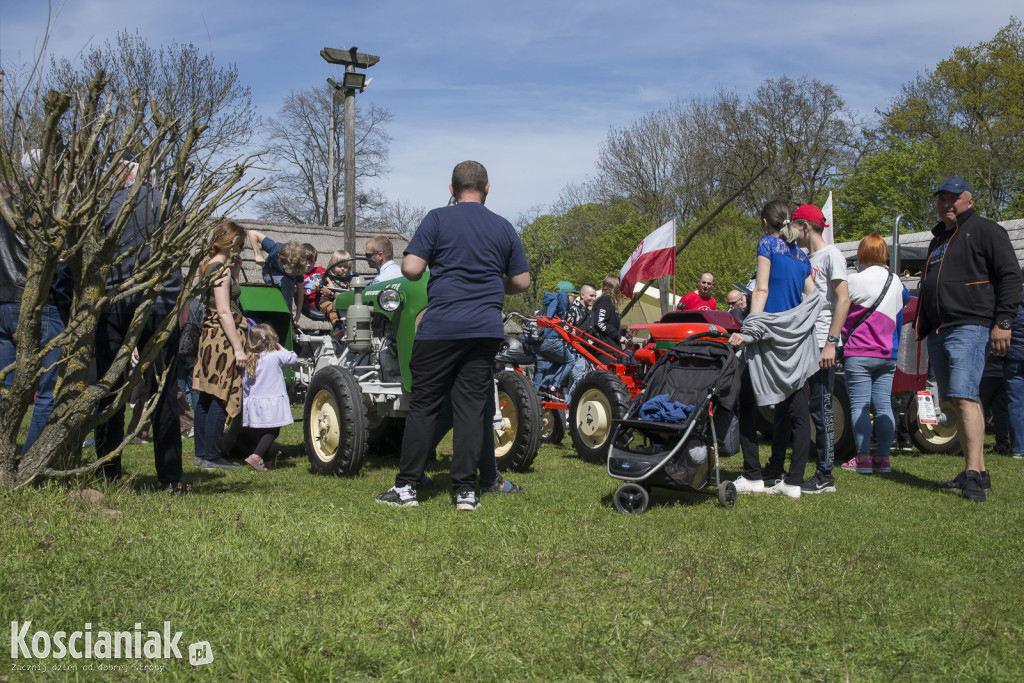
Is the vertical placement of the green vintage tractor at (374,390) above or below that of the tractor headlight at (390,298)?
below

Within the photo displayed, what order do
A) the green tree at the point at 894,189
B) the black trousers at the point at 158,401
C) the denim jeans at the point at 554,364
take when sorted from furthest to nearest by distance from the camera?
the green tree at the point at 894,189, the denim jeans at the point at 554,364, the black trousers at the point at 158,401

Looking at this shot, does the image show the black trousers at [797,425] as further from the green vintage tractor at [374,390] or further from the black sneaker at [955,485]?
the green vintage tractor at [374,390]

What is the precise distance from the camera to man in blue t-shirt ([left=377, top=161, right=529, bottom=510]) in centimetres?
495

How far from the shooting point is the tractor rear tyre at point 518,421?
6.58 m

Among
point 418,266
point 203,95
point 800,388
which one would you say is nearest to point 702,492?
point 800,388

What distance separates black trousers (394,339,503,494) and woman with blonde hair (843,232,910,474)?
11.3ft

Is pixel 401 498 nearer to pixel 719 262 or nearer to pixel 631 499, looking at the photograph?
pixel 631 499

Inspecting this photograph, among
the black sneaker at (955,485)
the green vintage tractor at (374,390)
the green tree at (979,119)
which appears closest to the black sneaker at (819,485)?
the black sneaker at (955,485)

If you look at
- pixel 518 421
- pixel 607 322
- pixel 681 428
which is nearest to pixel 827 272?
pixel 681 428

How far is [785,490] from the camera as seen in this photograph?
573 cm

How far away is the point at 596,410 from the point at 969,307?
306cm

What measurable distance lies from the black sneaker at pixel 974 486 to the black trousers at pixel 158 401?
486 centimetres

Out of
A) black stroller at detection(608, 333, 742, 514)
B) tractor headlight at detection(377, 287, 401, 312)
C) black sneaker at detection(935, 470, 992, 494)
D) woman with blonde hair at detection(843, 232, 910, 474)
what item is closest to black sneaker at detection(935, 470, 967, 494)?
black sneaker at detection(935, 470, 992, 494)

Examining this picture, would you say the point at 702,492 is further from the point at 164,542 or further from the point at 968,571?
the point at 164,542
